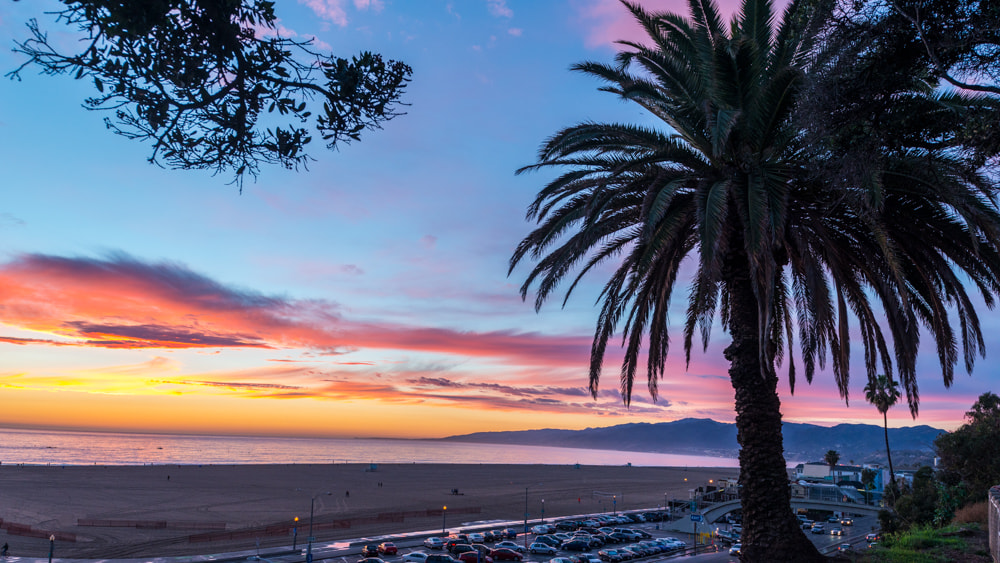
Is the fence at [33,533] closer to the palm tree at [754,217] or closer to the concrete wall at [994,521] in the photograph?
the palm tree at [754,217]

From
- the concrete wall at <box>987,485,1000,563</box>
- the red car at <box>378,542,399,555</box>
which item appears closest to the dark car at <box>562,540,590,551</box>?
the red car at <box>378,542,399,555</box>

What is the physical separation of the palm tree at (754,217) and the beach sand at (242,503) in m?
39.1

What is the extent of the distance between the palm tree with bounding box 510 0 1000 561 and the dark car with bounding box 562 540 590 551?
34589 millimetres

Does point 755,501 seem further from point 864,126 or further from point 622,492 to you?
point 622,492

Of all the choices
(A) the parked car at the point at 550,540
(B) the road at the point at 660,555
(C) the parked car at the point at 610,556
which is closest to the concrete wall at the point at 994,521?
(B) the road at the point at 660,555

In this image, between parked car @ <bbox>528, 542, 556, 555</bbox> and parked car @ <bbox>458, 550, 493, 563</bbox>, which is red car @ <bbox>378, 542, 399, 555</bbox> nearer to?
parked car @ <bbox>458, 550, 493, 563</bbox>

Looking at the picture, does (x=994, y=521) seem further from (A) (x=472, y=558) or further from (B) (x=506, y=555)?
(B) (x=506, y=555)

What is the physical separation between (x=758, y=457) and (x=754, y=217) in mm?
4607

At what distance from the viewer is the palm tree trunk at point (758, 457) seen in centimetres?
1120

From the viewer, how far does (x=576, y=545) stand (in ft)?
143

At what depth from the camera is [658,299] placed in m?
13.6

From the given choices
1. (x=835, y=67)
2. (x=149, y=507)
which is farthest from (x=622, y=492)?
(x=835, y=67)

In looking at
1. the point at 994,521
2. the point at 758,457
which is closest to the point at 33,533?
the point at 758,457

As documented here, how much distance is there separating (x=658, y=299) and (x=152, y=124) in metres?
10.3
